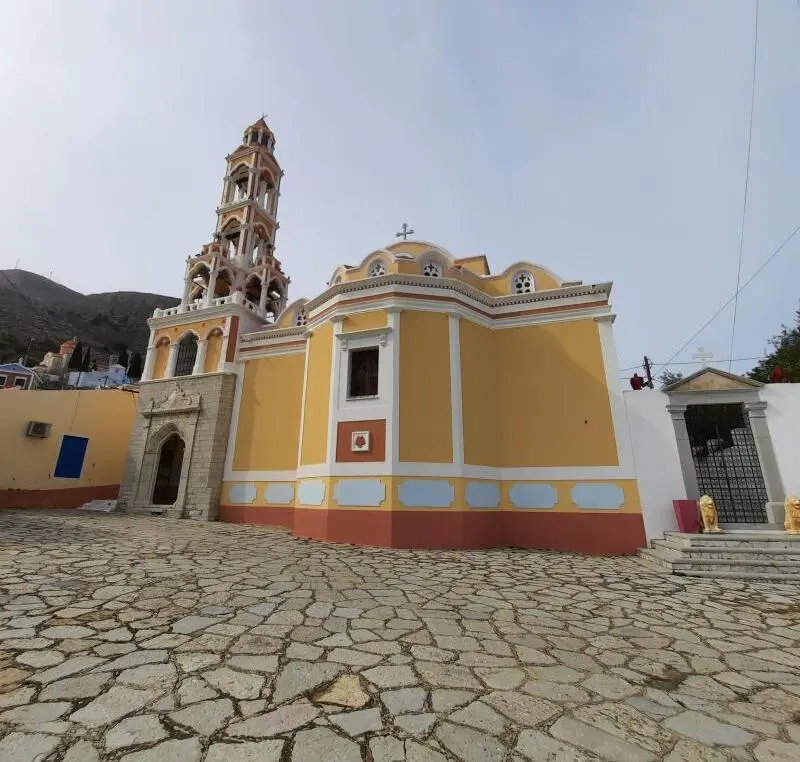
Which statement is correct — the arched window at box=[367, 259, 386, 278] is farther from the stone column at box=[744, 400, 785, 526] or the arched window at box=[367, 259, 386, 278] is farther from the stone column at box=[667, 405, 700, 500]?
the stone column at box=[744, 400, 785, 526]

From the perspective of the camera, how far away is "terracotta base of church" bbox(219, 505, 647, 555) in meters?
8.81

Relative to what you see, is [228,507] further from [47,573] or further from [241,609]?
[241,609]

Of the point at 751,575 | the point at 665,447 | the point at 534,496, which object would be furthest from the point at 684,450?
the point at 534,496

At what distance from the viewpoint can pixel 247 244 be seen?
18.6 m

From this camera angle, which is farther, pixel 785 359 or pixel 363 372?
pixel 785 359

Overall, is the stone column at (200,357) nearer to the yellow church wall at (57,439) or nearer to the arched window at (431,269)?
the yellow church wall at (57,439)

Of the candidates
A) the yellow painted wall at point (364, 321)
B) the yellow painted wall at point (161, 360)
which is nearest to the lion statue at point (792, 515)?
the yellow painted wall at point (364, 321)

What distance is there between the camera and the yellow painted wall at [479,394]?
32.2ft

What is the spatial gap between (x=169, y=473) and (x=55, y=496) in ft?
13.1

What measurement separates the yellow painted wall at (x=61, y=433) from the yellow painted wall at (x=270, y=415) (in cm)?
727

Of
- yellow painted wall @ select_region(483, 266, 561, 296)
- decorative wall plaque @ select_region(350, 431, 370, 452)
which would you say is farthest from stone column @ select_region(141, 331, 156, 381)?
yellow painted wall @ select_region(483, 266, 561, 296)

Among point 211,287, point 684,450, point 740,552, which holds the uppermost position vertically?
point 211,287

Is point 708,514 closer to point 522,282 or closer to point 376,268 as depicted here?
point 522,282

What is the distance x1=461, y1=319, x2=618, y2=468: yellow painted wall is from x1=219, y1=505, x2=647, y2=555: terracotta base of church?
1.28 metres
